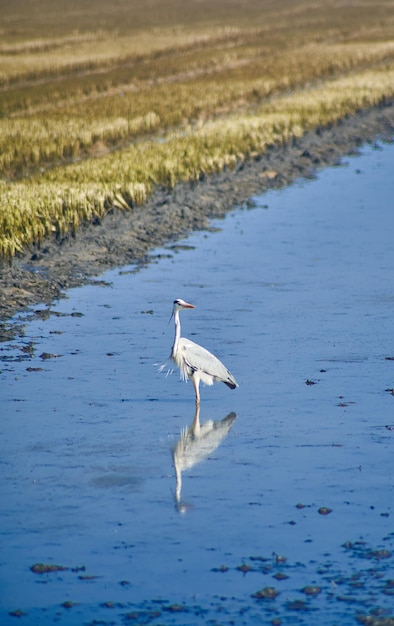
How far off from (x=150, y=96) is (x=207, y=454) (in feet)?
101

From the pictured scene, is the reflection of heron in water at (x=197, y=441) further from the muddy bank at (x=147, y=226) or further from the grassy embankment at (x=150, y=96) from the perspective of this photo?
the grassy embankment at (x=150, y=96)

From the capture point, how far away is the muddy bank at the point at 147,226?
14.7 metres

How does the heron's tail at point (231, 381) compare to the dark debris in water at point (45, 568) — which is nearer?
the dark debris in water at point (45, 568)

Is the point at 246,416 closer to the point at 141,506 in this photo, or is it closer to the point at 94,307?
the point at 141,506

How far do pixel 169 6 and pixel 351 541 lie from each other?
95.8 m

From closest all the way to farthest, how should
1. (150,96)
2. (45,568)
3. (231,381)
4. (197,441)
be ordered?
(45,568) < (197,441) < (231,381) < (150,96)

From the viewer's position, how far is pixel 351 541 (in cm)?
727

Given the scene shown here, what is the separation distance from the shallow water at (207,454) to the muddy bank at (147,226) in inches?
19.3

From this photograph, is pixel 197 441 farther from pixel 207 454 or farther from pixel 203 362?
pixel 203 362

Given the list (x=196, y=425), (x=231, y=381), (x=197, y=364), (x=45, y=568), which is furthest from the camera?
(x=231, y=381)

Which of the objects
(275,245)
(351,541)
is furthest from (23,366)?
(275,245)

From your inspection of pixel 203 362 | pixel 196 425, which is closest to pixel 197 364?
pixel 203 362

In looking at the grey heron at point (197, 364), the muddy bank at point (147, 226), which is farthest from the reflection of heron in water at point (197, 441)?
the muddy bank at point (147, 226)

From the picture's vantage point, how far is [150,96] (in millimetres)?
38438
